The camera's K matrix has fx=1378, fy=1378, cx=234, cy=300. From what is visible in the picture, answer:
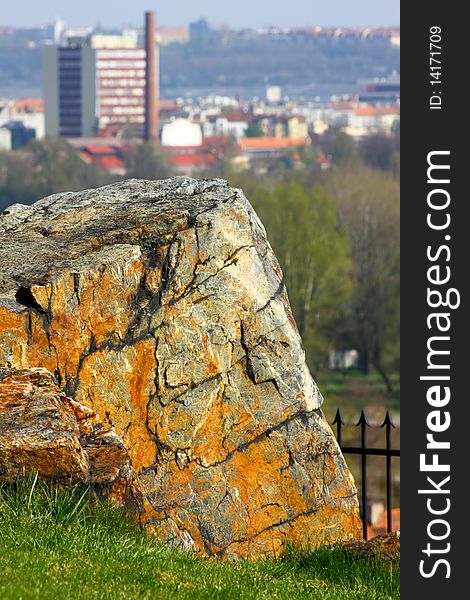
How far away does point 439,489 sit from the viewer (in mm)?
5340

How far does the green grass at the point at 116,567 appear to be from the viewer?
17.1 ft

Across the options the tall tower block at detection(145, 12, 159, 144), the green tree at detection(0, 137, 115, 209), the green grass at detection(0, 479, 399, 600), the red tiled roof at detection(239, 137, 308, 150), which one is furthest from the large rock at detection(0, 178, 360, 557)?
the red tiled roof at detection(239, 137, 308, 150)

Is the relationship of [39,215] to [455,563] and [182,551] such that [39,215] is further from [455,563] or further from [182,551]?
[455,563]

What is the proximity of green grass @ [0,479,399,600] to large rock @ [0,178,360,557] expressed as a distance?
0.55 m

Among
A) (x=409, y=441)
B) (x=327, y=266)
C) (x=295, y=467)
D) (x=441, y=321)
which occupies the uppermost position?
(x=441, y=321)

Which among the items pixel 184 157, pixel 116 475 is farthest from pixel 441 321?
pixel 184 157

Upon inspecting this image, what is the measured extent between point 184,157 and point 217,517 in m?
120

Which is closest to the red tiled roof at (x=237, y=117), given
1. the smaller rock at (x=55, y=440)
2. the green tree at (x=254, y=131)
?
the green tree at (x=254, y=131)

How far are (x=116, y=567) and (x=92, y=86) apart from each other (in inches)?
6912

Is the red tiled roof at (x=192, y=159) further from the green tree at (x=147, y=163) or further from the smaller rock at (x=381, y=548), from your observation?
the smaller rock at (x=381, y=548)

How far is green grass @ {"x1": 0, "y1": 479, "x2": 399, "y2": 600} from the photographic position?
521cm

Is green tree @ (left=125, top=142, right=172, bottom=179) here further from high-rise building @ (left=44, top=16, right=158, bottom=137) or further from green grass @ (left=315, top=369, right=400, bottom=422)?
green grass @ (left=315, top=369, right=400, bottom=422)

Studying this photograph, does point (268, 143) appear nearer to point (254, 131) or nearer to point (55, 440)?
point (254, 131)

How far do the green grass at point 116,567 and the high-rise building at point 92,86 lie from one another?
16122 cm
